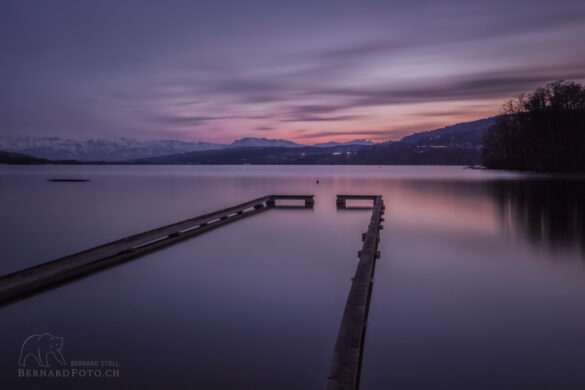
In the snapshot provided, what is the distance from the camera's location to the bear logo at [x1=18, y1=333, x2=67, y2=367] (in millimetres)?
5391

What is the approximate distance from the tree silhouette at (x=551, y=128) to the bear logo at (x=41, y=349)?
8010 centimetres

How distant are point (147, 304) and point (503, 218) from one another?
18203 millimetres

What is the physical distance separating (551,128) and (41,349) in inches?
3257

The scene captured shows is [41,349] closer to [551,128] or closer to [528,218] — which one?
[528,218]

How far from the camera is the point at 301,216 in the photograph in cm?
2261

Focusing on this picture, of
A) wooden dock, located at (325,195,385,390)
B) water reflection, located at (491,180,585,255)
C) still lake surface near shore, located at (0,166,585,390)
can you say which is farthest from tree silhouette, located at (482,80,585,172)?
wooden dock, located at (325,195,385,390)

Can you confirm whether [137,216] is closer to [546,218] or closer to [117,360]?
[117,360]

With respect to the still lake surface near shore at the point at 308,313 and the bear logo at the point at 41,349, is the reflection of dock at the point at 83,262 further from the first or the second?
the bear logo at the point at 41,349

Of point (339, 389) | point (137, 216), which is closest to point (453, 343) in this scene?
point (339, 389)

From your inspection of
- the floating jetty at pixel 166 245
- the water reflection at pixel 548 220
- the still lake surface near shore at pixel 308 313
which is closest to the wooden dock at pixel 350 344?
the floating jetty at pixel 166 245

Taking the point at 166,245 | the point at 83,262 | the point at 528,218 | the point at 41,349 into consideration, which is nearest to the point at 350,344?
the point at 41,349

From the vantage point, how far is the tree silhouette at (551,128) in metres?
68.8

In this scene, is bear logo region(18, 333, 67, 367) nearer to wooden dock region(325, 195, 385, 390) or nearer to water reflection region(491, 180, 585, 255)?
wooden dock region(325, 195, 385, 390)

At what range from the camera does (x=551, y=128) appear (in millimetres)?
71375
